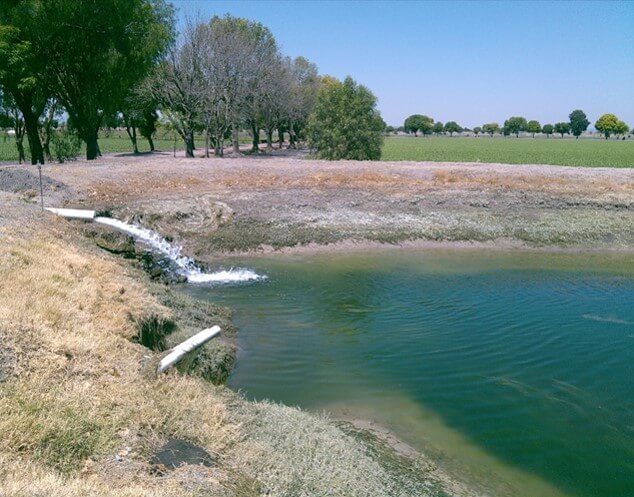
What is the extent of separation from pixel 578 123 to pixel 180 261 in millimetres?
179639

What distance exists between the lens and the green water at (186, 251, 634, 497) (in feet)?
28.3

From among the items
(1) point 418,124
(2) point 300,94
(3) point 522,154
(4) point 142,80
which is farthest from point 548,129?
(4) point 142,80

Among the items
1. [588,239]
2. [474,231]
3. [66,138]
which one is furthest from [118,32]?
[588,239]

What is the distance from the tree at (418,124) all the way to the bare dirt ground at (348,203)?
155 metres

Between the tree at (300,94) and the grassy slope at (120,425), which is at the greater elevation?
the tree at (300,94)

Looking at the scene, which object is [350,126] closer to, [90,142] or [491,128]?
[90,142]

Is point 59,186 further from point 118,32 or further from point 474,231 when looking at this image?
point 474,231

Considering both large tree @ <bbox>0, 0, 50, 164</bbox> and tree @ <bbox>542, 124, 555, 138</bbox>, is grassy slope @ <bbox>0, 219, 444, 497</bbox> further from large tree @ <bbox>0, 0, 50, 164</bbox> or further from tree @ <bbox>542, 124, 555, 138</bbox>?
tree @ <bbox>542, 124, 555, 138</bbox>

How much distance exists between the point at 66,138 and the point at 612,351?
43.5 metres

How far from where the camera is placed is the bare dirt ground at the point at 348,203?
76.0 feet

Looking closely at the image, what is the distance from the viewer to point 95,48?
32.1 m

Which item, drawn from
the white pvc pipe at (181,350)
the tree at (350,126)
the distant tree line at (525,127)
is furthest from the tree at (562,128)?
the white pvc pipe at (181,350)

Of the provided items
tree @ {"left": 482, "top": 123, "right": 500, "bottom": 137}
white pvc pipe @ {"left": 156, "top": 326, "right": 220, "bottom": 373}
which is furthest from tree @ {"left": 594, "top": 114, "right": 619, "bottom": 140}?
white pvc pipe @ {"left": 156, "top": 326, "right": 220, "bottom": 373}

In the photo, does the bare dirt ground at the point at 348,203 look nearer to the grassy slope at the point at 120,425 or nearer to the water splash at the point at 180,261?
the water splash at the point at 180,261
